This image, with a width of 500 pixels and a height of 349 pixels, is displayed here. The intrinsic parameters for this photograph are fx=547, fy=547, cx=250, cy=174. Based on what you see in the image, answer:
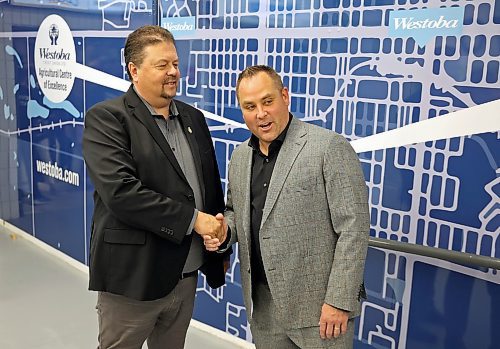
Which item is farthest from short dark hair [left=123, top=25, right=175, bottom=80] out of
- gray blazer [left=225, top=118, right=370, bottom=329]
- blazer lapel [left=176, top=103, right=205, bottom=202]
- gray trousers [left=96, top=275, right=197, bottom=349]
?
gray trousers [left=96, top=275, right=197, bottom=349]

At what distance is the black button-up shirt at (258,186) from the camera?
76.8 inches

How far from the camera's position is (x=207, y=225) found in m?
2.01

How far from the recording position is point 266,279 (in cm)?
199

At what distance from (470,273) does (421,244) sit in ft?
0.78

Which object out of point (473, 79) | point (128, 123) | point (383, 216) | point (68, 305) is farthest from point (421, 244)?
point (68, 305)

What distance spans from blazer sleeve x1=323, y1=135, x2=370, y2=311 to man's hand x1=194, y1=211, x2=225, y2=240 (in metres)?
0.45

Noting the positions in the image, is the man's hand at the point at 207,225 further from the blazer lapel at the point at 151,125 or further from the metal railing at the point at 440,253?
the metal railing at the point at 440,253

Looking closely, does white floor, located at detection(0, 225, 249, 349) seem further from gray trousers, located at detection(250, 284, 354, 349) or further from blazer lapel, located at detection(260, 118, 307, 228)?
blazer lapel, located at detection(260, 118, 307, 228)

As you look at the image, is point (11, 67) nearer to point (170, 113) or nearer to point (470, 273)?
point (170, 113)

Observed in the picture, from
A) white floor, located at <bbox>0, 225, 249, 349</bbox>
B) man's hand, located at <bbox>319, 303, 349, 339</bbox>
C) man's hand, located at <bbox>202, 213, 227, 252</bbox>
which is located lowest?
white floor, located at <bbox>0, 225, 249, 349</bbox>

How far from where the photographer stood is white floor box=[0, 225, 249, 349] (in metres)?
3.51

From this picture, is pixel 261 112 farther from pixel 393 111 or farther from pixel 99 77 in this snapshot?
pixel 99 77

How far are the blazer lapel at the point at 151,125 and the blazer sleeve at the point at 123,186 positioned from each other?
55mm

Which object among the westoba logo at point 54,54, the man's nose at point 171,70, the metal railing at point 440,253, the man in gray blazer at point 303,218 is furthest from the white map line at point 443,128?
the westoba logo at point 54,54
